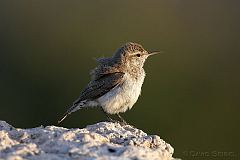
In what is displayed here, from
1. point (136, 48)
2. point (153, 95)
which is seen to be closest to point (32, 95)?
point (153, 95)

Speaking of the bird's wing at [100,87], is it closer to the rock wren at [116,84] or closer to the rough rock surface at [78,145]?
the rock wren at [116,84]

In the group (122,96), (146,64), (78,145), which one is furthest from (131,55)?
(146,64)

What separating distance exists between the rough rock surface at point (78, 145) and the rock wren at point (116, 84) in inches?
106

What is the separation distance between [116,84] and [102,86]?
0.24 metres

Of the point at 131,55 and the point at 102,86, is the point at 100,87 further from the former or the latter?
the point at 131,55

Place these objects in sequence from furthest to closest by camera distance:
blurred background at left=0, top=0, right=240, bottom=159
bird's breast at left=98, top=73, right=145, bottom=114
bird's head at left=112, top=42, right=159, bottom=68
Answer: blurred background at left=0, top=0, right=240, bottom=159, bird's head at left=112, top=42, right=159, bottom=68, bird's breast at left=98, top=73, right=145, bottom=114

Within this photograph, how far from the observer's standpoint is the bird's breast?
10.5 meters

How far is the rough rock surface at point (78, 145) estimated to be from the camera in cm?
658

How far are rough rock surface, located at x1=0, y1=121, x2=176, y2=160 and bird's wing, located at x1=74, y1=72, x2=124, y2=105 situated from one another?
9.17 ft

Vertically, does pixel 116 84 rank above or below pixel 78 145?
below

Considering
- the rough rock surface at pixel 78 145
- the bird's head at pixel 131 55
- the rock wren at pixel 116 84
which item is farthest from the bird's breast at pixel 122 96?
the rough rock surface at pixel 78 145

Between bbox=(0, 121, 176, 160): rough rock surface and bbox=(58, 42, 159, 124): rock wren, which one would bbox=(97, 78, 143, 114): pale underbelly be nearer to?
bbox=(58, 42, 159, 124): rock wren

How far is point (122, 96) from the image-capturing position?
34.6 feet

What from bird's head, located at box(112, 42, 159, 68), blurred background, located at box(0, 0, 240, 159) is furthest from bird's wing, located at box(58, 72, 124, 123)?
blurred background, located at box(0, 0, 240, 159)
